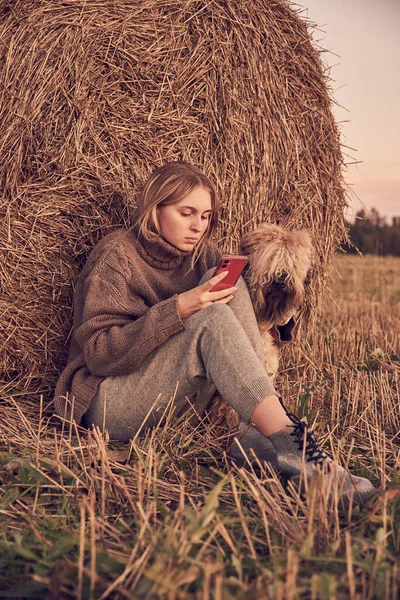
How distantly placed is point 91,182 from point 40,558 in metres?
2.00

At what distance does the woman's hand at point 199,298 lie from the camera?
2.66 metres

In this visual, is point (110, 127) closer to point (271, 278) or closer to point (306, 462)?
point (271, 278)

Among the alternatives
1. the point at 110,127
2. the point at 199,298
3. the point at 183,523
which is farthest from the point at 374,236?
the point at 183,523

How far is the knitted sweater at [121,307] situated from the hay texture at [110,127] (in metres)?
0.29

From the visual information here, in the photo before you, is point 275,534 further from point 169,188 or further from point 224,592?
point 169,188

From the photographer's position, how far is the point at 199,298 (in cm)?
266

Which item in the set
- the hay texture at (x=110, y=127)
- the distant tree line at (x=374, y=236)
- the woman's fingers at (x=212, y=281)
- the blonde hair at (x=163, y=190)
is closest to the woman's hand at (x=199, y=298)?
the woman's fingers at (x=212, y=281)

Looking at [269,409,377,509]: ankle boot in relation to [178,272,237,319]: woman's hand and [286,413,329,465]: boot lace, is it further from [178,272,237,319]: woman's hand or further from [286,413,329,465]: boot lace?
[178,272,237,319]: woman's hand

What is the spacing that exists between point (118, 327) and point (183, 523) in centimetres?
116

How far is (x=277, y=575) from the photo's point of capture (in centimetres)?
150

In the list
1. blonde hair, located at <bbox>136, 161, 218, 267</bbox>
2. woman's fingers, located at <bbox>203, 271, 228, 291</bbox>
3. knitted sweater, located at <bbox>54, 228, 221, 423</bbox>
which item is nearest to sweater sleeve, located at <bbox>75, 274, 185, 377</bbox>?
knitted sweater, located at <bbox>54, 228, 221, 423</bbox>

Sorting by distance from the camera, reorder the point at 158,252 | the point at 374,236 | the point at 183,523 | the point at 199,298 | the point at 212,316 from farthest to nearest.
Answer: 1. the point at 374,236
2. the point at 158,252
3. the point at 199,298
4. the point at 212,316
5. the point at 183,523

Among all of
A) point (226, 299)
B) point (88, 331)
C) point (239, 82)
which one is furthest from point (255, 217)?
point (88, 331)

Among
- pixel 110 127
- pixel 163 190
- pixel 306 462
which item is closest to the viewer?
pixel 306 462
